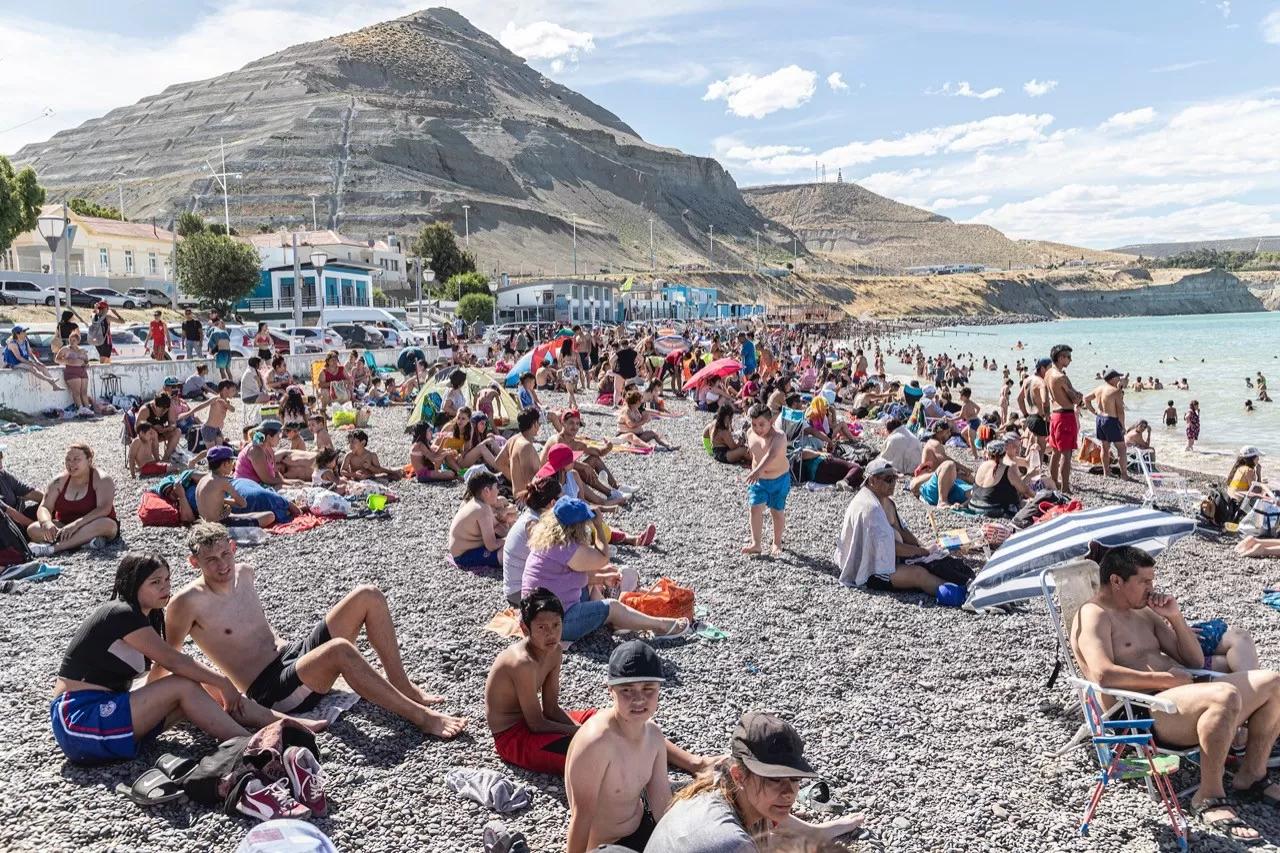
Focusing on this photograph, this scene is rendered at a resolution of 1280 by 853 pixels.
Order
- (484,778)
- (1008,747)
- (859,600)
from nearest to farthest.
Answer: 1. (484,778)
2. (1008,747)
3. (859,600)

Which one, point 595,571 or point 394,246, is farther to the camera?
point 394,246

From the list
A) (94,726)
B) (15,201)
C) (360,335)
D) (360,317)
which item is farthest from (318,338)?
(94,726)

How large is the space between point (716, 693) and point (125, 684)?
3.08 metres

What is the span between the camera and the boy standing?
7930mm

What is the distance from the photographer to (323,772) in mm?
4188

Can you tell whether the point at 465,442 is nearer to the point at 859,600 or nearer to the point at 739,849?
the point at 859,600

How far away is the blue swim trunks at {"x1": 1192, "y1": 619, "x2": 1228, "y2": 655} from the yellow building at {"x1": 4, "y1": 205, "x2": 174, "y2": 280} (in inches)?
2192

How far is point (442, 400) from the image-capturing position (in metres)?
14.3

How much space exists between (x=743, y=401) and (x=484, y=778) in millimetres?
13943

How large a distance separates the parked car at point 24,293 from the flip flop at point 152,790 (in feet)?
128

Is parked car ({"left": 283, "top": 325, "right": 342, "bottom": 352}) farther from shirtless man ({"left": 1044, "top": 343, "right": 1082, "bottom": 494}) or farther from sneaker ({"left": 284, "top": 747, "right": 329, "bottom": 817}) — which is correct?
sneaker ({"left": 284, "top": 747, "right": 329, "bottom": 817})

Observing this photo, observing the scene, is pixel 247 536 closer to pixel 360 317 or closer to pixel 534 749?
pixel 534 749

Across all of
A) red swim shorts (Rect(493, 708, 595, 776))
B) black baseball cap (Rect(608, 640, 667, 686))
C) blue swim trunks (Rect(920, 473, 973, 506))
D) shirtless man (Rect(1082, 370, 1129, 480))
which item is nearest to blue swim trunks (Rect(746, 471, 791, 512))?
blue swim trunks (Rect(920, 473, 973, 506))

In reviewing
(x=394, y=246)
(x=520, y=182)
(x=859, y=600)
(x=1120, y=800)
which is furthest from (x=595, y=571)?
(x=520, y=182)
